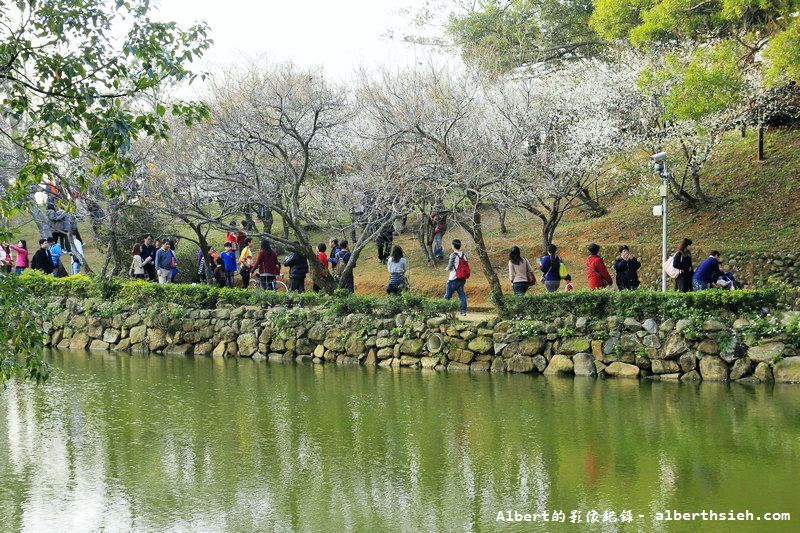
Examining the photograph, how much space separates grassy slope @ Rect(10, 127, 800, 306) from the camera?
2370 centimetres

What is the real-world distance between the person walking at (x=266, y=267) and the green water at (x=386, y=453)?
580cm

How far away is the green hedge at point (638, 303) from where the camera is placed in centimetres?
1411

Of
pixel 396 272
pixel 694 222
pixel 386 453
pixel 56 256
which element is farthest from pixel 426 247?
pixel 386 453

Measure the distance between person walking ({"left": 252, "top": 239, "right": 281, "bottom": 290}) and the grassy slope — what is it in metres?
4.40

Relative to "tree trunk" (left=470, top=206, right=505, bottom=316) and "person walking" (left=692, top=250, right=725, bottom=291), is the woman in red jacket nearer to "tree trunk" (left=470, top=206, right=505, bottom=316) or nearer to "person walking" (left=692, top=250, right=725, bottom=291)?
"person walking" (left=692, top=250, right=725, bottom=291)

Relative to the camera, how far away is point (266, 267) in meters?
20.7

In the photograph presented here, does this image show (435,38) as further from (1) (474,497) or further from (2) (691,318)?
(1) (474,497)

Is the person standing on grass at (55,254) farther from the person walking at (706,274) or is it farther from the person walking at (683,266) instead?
the person walking at (706,274)

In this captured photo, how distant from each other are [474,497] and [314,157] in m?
15.1

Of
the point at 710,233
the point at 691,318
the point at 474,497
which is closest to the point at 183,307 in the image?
the point at 691,318

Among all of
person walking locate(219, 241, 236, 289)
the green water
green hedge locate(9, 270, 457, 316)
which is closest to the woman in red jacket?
green hedge locate(9, 270, 457, 316)

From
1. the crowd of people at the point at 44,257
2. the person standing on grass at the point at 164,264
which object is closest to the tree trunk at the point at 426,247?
the person standing on grass at the point at 164,264

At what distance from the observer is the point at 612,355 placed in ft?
48.4

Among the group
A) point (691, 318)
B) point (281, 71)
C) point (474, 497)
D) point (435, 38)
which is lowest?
point (474, 497)
